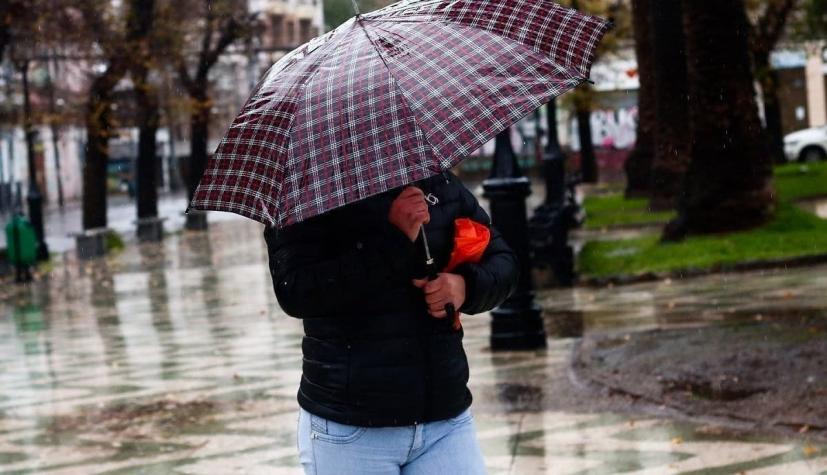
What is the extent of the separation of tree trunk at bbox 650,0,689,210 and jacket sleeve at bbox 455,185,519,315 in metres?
17.8

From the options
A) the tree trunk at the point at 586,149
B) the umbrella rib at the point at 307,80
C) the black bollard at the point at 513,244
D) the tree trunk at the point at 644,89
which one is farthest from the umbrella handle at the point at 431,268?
the tree trunk at the point at 586,149

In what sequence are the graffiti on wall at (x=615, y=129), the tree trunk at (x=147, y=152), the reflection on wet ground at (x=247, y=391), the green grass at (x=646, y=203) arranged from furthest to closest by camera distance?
the graffiti on wall at (x=615, y=129) → the tree trunk at (x=147, y=152) → the green grass at (x=646, y=203) → the reflection on wet ground at (x=247, y=391)

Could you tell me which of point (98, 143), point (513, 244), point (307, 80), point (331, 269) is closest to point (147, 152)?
point (98, 143)

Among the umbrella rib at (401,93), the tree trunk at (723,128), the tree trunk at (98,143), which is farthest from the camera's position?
the tree trunk at (98,143)

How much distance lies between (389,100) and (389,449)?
2.90ft

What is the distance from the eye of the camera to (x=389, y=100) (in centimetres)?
381

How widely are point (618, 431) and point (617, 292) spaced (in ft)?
24.3

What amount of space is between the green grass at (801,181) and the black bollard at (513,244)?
12.2 m

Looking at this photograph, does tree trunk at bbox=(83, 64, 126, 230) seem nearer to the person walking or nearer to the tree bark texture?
the tree bark texture

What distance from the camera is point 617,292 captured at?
50.4ft

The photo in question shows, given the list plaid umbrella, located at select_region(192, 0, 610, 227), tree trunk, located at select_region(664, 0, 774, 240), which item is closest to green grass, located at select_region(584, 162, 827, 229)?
tree trunk, located at select_region(664, 0, 774, 240)

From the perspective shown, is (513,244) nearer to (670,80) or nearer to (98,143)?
(670,80)

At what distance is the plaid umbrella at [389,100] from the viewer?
373 centimetres

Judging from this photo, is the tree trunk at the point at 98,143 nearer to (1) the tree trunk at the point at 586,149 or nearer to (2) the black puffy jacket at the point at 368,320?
(1) the tree trunk at the point at 586,149
